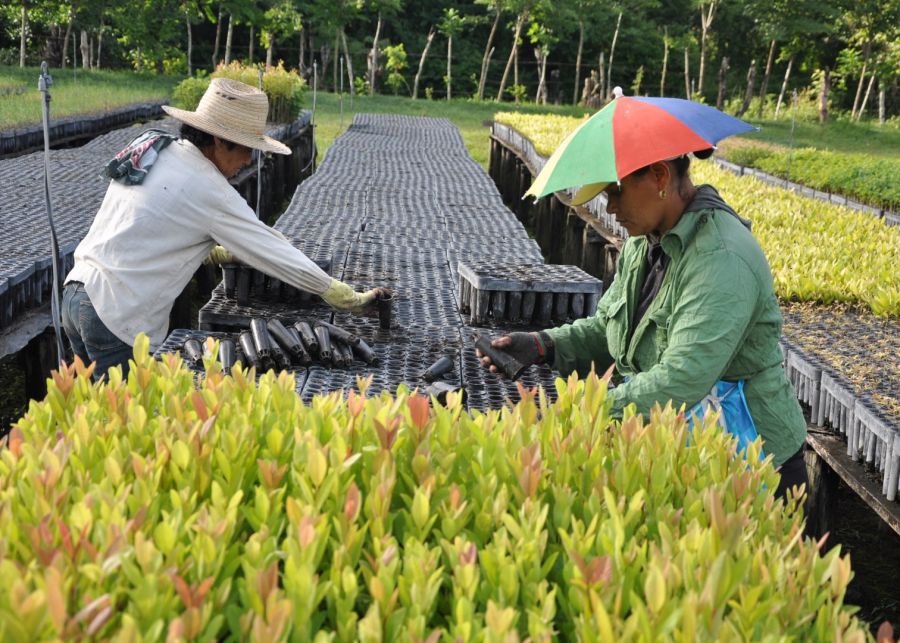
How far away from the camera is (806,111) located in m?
34.1

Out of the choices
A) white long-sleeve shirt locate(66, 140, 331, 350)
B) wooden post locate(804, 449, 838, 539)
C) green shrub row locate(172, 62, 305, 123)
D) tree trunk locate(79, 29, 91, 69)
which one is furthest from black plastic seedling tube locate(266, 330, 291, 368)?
tree trunk locate(79, 29, 91, 69)

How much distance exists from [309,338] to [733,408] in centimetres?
165

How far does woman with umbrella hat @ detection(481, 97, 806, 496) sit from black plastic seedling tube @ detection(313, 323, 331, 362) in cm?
117

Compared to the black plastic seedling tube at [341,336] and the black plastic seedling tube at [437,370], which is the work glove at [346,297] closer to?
the black plastic seedling tube at [341,336]

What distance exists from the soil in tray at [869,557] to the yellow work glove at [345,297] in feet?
8.64

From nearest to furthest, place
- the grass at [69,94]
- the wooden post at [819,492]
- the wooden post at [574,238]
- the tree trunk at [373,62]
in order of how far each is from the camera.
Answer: the wooden post at [819,492]
the wooden post at [574,238]
the grass at [69,94]
the tree trunk at [373,62]

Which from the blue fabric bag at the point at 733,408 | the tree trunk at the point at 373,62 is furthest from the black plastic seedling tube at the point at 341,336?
the tree trunk at the point at 373,62

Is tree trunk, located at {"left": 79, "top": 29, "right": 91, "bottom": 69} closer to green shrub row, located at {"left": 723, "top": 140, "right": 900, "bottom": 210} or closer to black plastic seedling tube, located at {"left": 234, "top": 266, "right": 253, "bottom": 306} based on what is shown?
green shrub row, located at {"left": 723, "top": 140, "right": 900, "bottom": 210}

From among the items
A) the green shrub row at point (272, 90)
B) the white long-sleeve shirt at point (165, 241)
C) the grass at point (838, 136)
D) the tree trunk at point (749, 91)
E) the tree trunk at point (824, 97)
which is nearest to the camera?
the white long-sleeve shirt at point (165, 241)

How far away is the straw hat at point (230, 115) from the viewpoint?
4.13 m

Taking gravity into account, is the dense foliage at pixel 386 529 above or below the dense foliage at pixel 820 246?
above

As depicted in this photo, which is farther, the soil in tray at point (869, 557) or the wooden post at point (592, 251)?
the wooden post at point (592, 251)

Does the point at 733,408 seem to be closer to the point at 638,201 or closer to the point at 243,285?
the point at 638,201

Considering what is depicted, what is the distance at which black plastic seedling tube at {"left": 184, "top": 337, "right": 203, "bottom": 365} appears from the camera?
3781 mm
